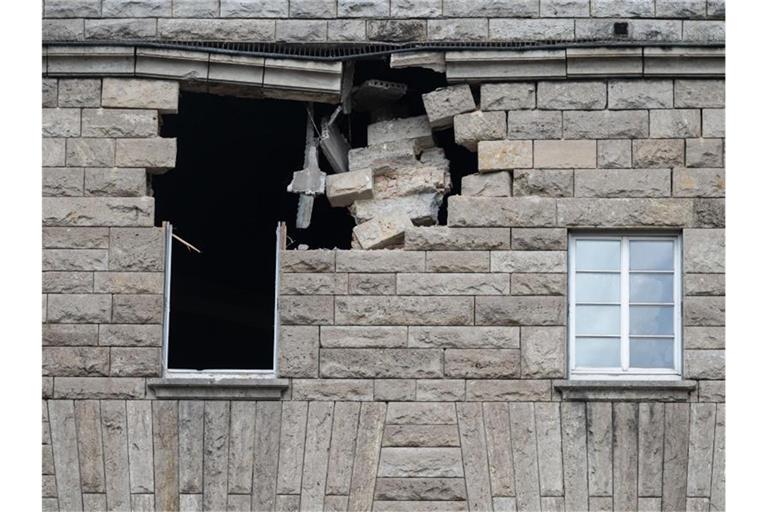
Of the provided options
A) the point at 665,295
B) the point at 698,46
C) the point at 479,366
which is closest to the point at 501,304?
the point at 479,366

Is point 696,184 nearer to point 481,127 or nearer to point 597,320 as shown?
point 597,320

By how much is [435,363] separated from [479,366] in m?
0.35

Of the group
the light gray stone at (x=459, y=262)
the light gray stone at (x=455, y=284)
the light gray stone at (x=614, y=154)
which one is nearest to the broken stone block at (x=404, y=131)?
the light gray stone at (x=459, y=262)

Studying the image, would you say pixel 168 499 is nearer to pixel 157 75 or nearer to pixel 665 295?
pixel 157 75

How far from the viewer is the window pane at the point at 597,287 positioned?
12.8 metres

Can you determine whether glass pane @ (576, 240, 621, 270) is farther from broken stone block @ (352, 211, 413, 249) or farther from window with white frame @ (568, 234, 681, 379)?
broken stone block @ (352, 211, 413, 249)

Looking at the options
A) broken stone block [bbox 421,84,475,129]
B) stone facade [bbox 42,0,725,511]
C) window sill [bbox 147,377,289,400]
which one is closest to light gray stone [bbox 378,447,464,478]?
stone facade [bbox 42,0,725,511]

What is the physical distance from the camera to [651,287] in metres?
12.8

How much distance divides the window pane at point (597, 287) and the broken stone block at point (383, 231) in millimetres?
1462

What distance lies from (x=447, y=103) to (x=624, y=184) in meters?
1.59

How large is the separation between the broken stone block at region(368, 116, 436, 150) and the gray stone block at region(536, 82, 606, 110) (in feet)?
3.29

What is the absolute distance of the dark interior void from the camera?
1566 cm

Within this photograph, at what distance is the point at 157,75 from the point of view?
13.0 m

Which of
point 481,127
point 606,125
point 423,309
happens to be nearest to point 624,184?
point 606,125
